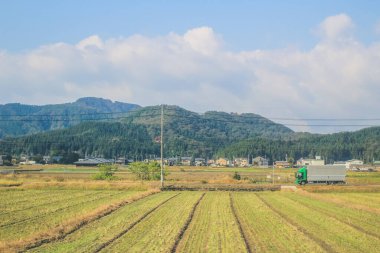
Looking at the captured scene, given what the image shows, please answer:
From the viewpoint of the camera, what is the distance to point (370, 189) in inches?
2724

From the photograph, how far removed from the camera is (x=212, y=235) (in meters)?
24.5

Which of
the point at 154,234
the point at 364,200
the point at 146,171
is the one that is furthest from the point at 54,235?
the point at 146,171

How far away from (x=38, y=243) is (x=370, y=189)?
191 feet

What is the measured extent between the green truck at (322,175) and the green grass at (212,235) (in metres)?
57.3

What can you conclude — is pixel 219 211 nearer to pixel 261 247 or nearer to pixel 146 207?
pixel 146 207

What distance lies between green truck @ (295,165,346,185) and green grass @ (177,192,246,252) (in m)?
57.3

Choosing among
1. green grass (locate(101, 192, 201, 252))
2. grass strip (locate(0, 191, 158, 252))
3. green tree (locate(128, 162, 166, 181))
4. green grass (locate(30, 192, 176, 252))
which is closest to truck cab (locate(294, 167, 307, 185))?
green tree (locate(128, 162, 166, 181))

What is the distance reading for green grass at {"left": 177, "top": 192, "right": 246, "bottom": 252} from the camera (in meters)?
20.8

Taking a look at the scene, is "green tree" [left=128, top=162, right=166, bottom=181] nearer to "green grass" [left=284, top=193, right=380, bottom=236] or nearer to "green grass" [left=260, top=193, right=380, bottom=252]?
"green grass" [left=284, top=193, right=380, bottom=236]

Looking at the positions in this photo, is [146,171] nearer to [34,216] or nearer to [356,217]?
[34,216]

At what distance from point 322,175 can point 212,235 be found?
69.2 meters

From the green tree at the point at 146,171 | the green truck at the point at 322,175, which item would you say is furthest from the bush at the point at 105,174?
the green truck at the point at 322,175

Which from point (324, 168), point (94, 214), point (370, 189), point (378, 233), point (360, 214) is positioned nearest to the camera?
point (378, 233)

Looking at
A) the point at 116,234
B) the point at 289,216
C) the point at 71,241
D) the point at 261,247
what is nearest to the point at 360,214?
the point at 289,216
